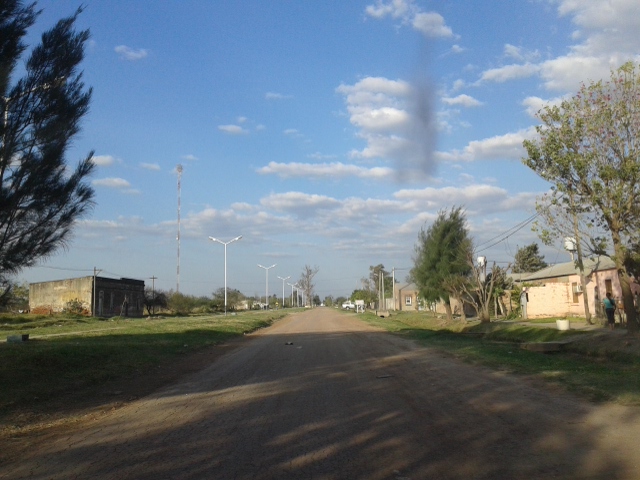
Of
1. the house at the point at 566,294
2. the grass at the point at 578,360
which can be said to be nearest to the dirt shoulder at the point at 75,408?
the grass at the point at 578,360

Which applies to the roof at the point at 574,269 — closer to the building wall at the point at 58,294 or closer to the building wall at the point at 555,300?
the building wall at the point at 555,300

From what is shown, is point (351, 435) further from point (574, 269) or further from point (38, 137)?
point (574, 269)

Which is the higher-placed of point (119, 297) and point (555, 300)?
point (119, 297)

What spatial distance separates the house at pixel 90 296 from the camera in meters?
63.4

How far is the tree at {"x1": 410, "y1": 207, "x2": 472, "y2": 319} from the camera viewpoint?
124 ft

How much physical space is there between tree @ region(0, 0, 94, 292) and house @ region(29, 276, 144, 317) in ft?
173

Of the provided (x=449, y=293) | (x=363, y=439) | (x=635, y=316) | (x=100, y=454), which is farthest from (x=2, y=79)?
(x=449, y=293)

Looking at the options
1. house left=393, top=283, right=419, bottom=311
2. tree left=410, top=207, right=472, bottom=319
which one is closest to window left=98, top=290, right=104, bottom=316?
tree left=410, top=207, right=472, bottom=319

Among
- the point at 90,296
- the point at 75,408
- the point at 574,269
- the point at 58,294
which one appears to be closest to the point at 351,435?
the point at 75,408

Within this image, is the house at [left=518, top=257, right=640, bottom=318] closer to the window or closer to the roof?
the roof

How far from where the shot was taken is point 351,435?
8.06 metres

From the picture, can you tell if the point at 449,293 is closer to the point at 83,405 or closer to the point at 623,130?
the point at 623,130

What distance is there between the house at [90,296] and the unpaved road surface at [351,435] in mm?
54403

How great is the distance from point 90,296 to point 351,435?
60621mm
